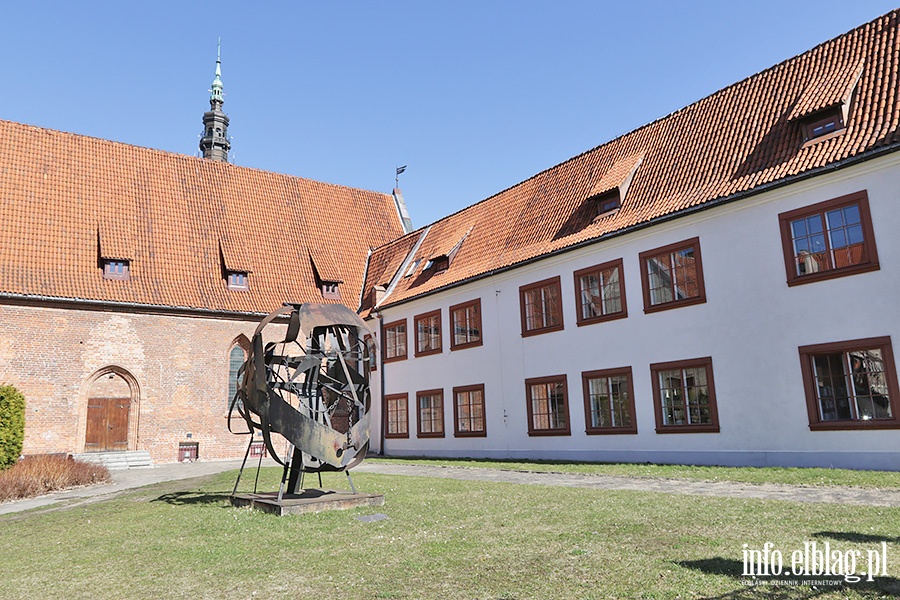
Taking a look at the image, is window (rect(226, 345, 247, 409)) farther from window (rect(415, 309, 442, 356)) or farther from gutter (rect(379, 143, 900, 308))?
gutter (rect(379, 143, 900, 308))

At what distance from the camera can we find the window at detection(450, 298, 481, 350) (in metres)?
22.8

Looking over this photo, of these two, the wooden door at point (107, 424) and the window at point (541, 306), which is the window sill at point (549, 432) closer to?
the window at point (541, 306)

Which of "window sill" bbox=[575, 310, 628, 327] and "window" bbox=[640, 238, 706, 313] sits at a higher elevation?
"window" bbox=[640, 238, 706, 313]

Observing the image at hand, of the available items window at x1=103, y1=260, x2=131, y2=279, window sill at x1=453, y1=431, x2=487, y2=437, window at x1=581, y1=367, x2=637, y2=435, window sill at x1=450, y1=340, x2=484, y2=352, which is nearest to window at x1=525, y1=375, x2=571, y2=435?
window at x1=581, y1=367, x2=637, y2=435

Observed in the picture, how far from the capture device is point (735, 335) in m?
15.1

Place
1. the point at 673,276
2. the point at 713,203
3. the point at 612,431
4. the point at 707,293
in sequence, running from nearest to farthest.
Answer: the point at 713,203 → the point at 707,293 → the point at 673,276 → the point at 612,431

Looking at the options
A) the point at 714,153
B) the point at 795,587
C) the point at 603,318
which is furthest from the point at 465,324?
the point at 795,587

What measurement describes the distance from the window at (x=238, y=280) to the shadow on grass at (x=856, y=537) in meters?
25.6

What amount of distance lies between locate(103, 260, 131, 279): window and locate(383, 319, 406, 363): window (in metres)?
11.0

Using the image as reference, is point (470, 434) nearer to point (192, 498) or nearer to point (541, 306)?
point (541, 306)

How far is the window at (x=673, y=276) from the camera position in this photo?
16.1 m

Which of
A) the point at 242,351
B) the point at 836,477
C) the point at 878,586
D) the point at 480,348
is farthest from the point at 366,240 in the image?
the point at 878,586

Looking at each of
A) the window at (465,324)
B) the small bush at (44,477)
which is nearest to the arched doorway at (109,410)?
the small bush at (44,477)

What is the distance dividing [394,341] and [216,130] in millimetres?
25962
